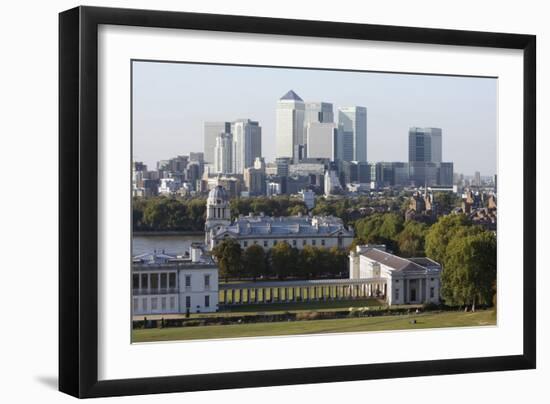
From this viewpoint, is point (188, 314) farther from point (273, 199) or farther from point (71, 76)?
point (71, 76)

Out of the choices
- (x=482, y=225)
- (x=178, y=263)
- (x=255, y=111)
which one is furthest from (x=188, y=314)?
(x=482, y=225)

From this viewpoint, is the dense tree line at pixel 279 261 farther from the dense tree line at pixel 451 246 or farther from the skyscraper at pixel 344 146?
the skyscraper at pixel 344 146

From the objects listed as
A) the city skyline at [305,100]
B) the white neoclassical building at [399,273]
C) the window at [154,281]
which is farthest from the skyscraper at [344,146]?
the window at [154,281]

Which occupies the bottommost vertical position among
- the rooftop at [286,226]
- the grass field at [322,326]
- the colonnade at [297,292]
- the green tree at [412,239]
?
the grass field at [322,326]

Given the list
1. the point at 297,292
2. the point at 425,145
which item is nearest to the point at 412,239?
the point at 425,145

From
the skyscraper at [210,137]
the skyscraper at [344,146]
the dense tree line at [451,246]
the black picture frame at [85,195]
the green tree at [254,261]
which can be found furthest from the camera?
the dense tree line at [451,246]

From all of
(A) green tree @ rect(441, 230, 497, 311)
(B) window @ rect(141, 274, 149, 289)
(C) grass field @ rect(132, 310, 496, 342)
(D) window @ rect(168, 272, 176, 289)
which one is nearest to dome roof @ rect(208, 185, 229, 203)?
(D) window @ rect(168, 272, 176, 289)
